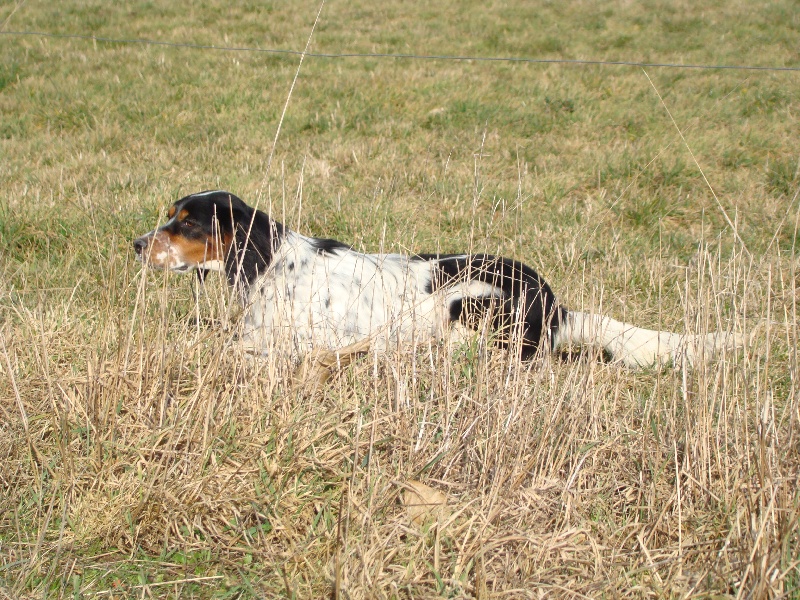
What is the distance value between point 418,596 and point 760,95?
25.2ft

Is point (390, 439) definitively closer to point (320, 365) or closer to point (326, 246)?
point (320, 365)

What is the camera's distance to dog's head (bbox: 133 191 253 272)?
149 inches

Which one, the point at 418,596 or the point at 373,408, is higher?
the point at 373,408

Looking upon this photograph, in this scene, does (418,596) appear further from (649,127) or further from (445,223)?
(649,127)

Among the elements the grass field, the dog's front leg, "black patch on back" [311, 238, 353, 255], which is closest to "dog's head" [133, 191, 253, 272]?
the grass field

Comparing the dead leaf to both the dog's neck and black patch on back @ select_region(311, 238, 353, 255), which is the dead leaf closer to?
the dog's neck

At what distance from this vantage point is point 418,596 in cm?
205

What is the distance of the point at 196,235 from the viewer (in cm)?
383

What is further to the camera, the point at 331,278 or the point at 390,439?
the point at 331,278

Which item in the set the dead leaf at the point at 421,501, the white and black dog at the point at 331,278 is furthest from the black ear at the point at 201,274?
the dead leaf at the point at 421,501

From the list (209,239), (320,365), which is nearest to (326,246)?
(209,239)

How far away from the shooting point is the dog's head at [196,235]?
377cm

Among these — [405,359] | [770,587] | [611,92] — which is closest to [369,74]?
[611,92]

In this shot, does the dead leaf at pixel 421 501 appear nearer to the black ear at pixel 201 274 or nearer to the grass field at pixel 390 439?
the grass field at pixel 390 439
